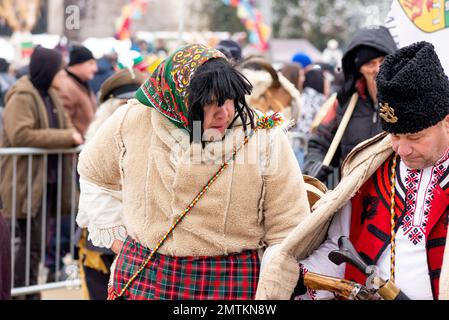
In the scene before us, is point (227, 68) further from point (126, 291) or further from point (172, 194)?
point (126, 291)

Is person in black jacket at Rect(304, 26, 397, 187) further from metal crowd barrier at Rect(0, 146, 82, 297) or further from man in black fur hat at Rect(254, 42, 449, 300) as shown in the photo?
metal crowd barrier at Rect(0, 146, 82, 297)

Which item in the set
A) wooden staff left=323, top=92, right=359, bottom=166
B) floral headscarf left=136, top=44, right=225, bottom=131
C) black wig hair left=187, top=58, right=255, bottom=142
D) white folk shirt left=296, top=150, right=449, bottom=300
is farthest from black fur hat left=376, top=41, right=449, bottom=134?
wooden staff left=323, top=92, right=359, bottom=166

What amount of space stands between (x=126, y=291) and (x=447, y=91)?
1.65 meters

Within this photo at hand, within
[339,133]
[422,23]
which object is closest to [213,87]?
[422,23]

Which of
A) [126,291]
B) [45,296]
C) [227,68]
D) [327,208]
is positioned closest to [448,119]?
[327,208]

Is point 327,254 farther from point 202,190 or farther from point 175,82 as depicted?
point 175,82

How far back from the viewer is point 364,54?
4879 mm

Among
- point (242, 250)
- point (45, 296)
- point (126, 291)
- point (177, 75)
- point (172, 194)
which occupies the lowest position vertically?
point (45, 296)

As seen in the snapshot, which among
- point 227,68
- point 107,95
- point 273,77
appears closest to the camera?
point 227,68

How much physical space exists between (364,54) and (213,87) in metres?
1.84

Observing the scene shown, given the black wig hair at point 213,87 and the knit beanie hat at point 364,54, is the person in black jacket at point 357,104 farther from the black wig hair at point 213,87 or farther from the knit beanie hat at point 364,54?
the black wig hair at point 213,87

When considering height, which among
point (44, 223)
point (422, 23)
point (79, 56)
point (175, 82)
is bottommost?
point (44, 223)

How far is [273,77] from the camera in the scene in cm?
654

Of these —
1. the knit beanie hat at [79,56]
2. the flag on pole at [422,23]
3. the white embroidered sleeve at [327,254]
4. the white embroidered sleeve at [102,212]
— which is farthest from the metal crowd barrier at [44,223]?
the white embroidered sleeve at [327,254]
